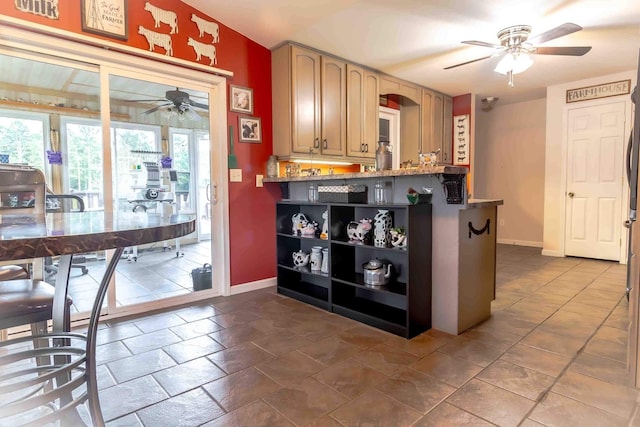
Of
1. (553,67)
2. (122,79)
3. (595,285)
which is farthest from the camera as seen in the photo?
(553,67)

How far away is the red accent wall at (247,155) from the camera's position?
3037mm

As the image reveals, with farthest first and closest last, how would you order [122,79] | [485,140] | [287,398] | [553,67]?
[485,140], [553,67], [122,79], [287,398]

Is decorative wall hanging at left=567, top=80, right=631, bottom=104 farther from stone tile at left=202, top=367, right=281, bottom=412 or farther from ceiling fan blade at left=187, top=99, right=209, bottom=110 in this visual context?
stone tile at left=202, top=367, right=281, bottom=412

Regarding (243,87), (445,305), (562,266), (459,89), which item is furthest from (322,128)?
(562,266)

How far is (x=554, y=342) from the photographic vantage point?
224 centimetres

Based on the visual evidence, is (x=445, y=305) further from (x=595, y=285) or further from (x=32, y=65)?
(x=32, y=65)

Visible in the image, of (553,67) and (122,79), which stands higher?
(553,67)

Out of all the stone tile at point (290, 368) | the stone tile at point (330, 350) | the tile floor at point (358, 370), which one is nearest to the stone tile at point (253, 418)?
the tile floor at point (358, 370)

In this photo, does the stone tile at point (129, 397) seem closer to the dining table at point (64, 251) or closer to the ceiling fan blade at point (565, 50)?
the dining table at point (64, 251)

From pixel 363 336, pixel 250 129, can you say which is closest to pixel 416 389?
pixel 363 336

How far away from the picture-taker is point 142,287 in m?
3.29

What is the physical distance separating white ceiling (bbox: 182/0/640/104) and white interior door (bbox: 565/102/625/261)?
27.8 inches

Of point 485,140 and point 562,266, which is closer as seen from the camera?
point 562,266

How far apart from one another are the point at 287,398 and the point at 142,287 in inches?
88.3
